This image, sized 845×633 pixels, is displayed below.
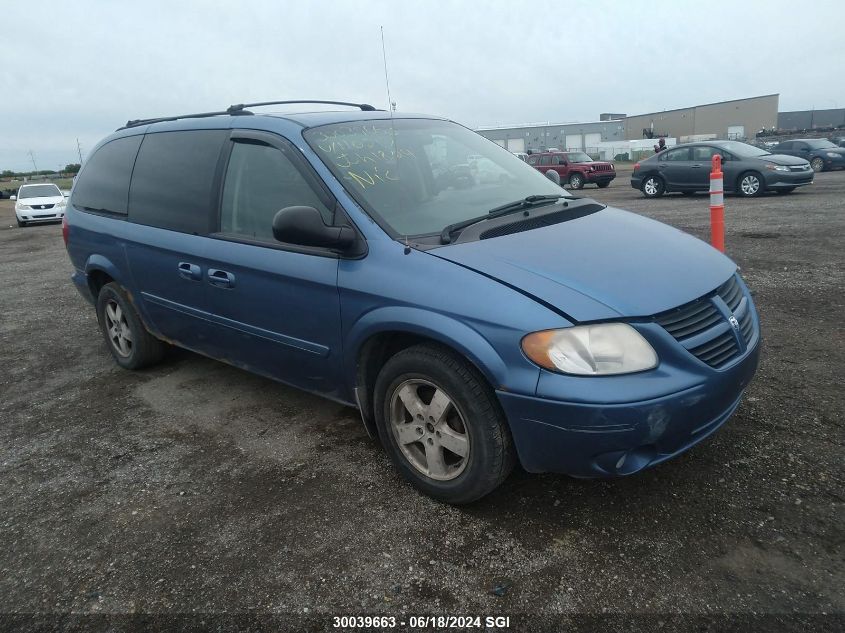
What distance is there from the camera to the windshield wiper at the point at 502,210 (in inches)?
112

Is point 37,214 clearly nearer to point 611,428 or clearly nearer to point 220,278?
point 220,278

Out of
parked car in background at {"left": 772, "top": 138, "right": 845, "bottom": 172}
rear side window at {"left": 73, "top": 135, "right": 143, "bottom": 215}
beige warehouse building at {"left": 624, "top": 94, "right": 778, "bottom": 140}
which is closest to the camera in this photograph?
rear side window at {"left": 73, "top": 135, "right": 143, "bottom": 215}

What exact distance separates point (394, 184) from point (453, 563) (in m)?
1.80

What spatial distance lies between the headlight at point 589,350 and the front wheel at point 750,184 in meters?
14.6

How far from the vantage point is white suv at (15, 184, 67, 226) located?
19.9m

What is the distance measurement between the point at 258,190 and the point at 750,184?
14520mm

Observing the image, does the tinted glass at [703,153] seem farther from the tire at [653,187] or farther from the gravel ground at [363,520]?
the gravel ground at [363,520]

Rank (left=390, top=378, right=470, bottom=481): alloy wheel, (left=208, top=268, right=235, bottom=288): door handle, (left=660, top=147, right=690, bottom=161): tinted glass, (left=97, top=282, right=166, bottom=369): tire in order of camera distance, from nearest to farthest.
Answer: (left=390, top=378, right=470, bottom=481): alloy wheel
(left=208, top=268, right=235, bottom=288): door handle
(left=97, top=282, right=166, bottom=369): tire
(left=660, top=147, right=690, bottom=161): tinted glass

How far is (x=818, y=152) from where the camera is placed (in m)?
23.4

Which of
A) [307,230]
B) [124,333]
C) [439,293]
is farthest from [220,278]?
[124,333]

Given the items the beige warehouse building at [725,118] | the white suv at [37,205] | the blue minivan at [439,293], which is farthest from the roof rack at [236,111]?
the beige warehouse building at [725,118]

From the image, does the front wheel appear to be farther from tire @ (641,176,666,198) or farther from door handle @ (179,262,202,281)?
door handle @ (179,262,202,281)

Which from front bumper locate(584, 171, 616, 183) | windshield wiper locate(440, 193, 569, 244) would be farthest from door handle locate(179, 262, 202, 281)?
front bumper locate(584, 171, 616, 183)

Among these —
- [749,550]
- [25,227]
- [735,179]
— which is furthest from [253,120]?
[25,227]
